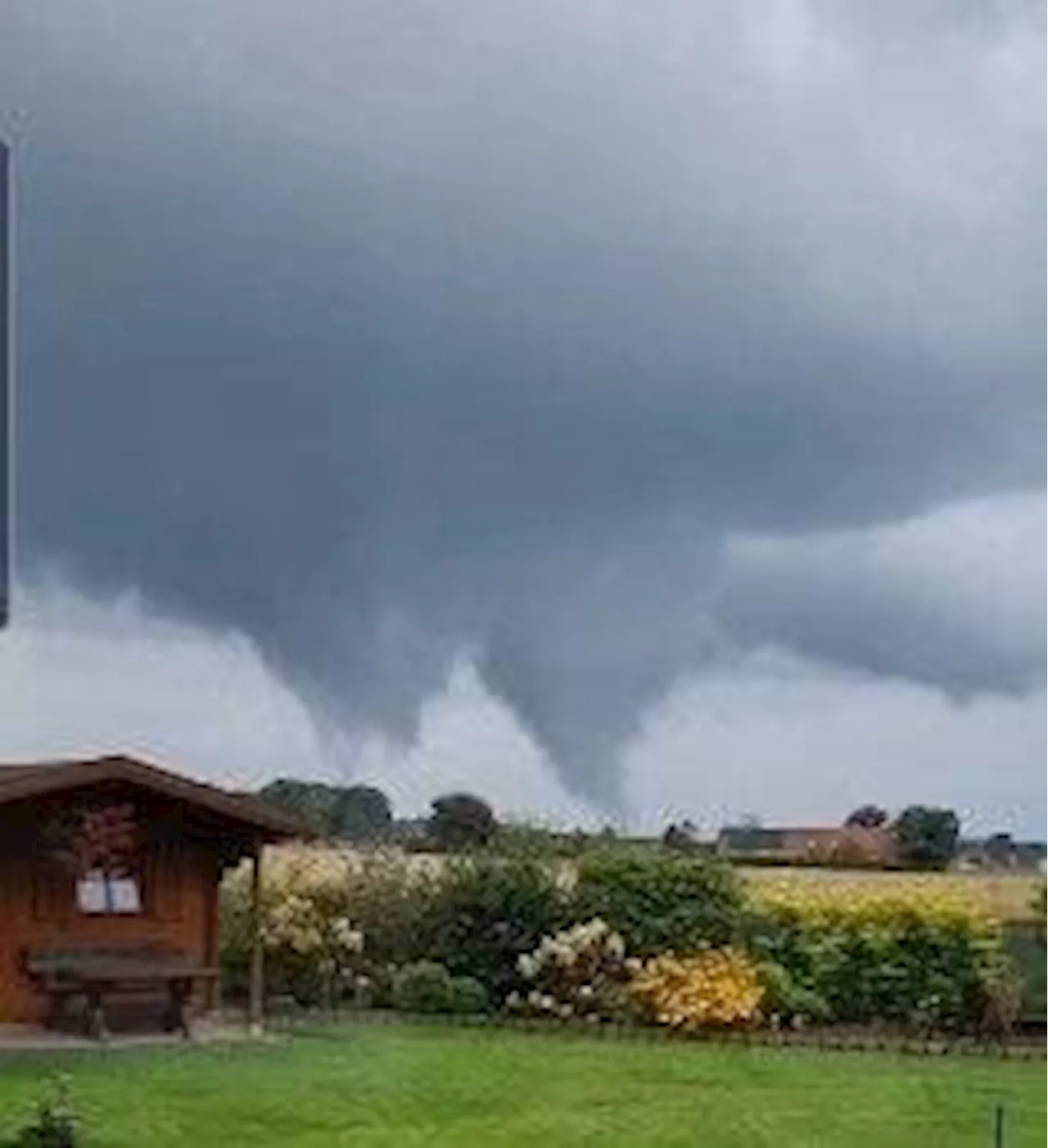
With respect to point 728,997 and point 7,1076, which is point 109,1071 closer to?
point 7,1076

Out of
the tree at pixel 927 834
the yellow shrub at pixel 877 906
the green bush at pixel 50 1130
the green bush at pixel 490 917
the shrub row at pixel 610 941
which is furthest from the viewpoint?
the tree at pixel 927 834

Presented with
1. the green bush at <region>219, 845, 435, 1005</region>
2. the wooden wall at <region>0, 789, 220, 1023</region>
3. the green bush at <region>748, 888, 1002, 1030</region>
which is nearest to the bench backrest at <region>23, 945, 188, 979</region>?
the wooden wall at <region>0, 789, 220, 1023</region>

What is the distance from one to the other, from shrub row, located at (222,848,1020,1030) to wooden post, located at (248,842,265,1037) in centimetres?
147

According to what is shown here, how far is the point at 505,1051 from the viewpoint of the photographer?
25328mm

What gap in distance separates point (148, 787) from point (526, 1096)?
7.14 meters

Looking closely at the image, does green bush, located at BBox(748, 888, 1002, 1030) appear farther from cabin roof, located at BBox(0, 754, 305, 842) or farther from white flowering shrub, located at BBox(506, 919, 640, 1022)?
cabin roof, located at BBox(0, 754, 305, 842)

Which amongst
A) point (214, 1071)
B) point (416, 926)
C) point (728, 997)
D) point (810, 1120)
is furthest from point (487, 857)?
point (810, 1120)

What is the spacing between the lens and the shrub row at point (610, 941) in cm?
3053

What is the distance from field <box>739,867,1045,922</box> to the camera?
33656mm

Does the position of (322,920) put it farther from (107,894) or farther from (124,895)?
(107,894)

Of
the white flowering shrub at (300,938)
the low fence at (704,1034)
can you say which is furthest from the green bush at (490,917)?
the low fence at (704,1034)

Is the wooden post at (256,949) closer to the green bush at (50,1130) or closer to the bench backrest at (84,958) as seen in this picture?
the bench backrest at (84,958)

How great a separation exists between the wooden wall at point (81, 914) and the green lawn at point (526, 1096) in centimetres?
252

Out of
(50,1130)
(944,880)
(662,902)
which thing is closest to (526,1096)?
(50,1130)
